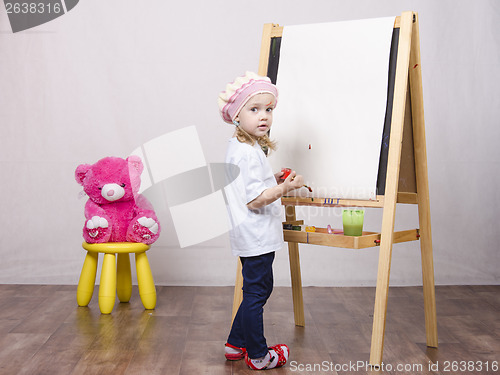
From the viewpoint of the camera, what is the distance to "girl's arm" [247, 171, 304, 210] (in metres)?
1.81

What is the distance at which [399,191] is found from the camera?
210 cm

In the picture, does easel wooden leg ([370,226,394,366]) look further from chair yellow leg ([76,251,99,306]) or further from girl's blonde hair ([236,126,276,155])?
chair yellow leg ([76,251,99,306])

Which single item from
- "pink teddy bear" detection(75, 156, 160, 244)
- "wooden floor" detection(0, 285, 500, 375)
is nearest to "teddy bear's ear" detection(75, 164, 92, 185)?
"pink teddy bear" detection(75, 156, 160, 244)

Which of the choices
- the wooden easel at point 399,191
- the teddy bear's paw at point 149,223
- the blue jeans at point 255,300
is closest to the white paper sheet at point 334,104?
the wooden easel at point 399,191

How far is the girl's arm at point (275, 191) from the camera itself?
71.2 inches

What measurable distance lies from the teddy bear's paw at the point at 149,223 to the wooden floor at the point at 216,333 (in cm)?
37

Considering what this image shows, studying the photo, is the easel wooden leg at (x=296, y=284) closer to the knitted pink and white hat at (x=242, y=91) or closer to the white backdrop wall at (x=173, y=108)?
the knitted pink and white hat at (x=242, y=91)

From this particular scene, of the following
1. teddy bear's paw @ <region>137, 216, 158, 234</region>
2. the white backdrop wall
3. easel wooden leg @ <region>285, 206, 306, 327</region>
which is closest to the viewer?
easel wooden leg @ <region>285, 206, 306, 327</region>

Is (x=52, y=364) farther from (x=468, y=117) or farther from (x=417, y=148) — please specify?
(x=468, y=117)

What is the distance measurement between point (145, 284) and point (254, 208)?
1.06 meters

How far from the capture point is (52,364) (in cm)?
195

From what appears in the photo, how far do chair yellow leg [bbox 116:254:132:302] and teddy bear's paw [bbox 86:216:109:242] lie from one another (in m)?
0.23

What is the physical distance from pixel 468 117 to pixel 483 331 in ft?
4.50

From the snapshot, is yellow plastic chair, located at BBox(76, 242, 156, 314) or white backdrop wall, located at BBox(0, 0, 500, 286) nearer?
yellow plastic chair, located at BBox(76, 242, 156, 314)
